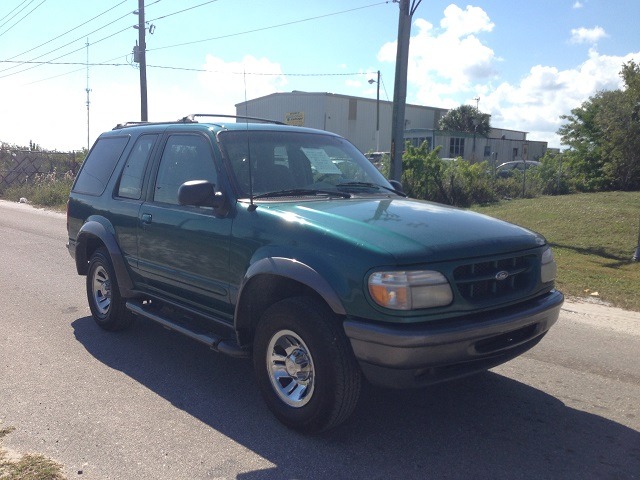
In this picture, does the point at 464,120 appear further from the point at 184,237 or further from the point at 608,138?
the point at 184,237

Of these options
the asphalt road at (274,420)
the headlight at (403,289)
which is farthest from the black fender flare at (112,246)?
the headlight at (403,289)

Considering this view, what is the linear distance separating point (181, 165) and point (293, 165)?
0.92 meters

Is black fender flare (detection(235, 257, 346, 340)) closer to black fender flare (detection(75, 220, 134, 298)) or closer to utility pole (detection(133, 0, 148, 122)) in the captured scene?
black fender flare (detection(75, 220, 134, 298))

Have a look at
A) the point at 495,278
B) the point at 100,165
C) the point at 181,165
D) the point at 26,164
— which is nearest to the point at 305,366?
the point at 495,278

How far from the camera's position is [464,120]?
2381 inches

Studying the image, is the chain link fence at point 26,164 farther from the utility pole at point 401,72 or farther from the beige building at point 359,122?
the beige building at point 359,122

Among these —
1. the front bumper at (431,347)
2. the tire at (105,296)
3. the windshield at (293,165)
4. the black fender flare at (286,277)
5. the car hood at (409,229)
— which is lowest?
the tire at (105,296)

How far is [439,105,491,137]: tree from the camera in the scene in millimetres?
60250

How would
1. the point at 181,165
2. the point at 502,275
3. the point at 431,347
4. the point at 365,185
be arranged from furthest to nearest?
the point at 365,185 < the point at 181,165 < the point at 502,275 < the point at 431,347

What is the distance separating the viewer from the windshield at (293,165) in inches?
180

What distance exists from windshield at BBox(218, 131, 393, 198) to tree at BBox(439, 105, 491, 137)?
56.8 m

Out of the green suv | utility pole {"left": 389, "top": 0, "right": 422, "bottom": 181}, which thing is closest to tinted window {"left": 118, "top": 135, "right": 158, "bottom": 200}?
the green suv

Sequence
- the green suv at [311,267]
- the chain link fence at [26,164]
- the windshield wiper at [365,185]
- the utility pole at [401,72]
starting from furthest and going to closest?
the chain link fence at [26,164] < the utility pole at [401,72] < the windshield wiper at [365,185] < the green suv at [311,267]

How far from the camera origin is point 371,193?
502 centimetres
